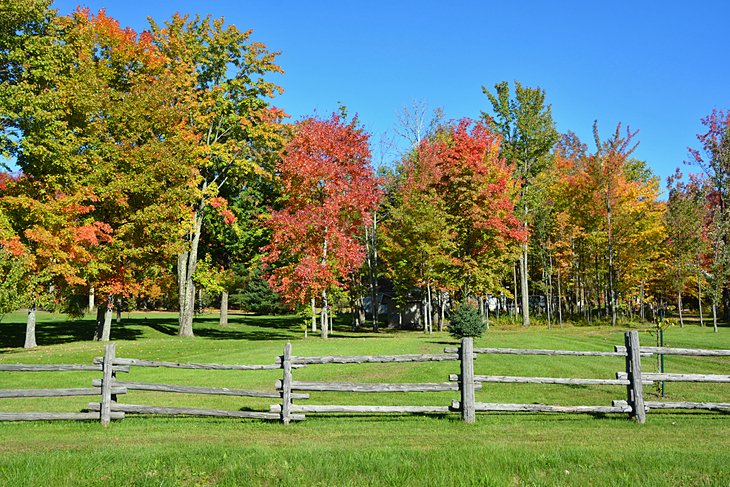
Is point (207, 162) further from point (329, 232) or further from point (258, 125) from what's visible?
point (329, 232)

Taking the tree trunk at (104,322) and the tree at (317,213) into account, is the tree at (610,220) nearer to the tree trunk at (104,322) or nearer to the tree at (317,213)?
the tree at (317,213)

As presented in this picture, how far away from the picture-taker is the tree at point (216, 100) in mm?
33969

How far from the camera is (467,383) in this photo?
1112 centimetres

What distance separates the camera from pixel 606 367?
64.0 feet

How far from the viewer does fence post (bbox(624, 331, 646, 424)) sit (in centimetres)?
1133

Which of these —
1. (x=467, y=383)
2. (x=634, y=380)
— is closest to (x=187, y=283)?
(x=467, y=383)

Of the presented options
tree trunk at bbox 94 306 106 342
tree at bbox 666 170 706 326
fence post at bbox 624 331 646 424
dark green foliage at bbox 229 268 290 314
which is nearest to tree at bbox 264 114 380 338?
tree trunk at bbox 94 306 106 342

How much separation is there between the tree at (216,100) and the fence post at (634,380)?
26517 mm

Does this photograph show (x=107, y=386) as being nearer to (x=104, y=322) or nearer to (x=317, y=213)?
(x=317, y=213)

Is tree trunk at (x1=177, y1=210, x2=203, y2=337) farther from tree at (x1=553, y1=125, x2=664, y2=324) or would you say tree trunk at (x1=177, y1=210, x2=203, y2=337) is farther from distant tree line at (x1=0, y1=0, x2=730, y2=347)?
tree at (x1=553, y1=125, x2=664, y2=324)

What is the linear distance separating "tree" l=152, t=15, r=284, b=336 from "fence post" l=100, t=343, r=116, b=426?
2310cm

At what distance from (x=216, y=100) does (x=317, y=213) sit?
10972 millimetres

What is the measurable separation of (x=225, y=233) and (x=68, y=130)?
16.4 meters

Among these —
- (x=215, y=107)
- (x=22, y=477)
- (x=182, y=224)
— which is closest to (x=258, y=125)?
(x=215, y=107)
